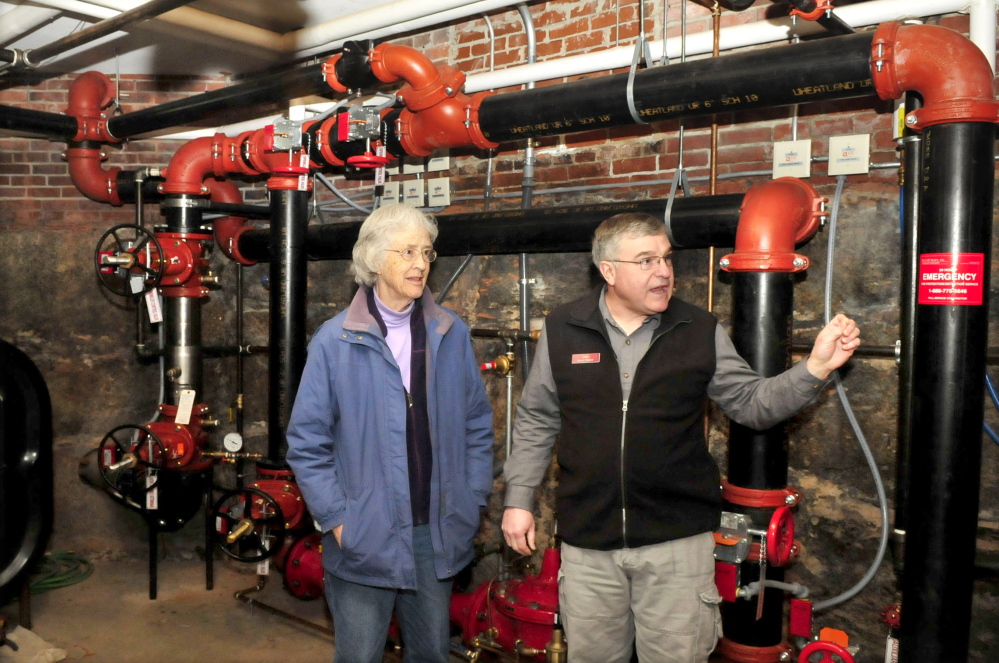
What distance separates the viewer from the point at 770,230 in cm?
235

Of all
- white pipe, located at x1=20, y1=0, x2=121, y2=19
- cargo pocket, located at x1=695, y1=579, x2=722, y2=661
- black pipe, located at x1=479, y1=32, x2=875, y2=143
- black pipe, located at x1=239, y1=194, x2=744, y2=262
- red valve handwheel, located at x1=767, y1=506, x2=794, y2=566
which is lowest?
cargo pocket, located at x1=695, y1=579, x2=722, y2=661

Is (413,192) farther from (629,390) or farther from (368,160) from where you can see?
(629,390)

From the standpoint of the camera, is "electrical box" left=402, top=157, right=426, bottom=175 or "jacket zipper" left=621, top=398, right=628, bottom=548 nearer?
"jacket zipper" left=621, top=398, right=628, bottom=548

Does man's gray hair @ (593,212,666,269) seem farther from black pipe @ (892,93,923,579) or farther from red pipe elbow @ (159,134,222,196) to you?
red pipe elbow @ (159,134,222,196)

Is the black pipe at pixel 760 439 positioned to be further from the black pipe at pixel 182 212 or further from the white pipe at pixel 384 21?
the black pipe at pixel 182 212

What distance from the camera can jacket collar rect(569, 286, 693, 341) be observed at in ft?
6.87

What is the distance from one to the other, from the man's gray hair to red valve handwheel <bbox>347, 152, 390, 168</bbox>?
1.30 m

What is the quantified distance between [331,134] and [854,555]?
8.42 ft

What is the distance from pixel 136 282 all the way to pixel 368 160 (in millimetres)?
1553

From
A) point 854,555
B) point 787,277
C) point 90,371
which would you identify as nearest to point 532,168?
point 787,277

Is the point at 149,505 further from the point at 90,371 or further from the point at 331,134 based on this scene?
the point at 331,134

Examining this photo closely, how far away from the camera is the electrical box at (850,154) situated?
260 cm

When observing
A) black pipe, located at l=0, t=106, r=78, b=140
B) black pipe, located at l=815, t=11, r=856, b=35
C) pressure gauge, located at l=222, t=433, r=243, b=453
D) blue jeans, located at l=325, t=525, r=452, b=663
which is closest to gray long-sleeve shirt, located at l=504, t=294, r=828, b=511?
blue jeans, located at l=325, t=525, r=452, b=663

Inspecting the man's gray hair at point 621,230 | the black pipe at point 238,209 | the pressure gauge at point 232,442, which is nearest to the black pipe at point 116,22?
the black pipe at point 238,209
